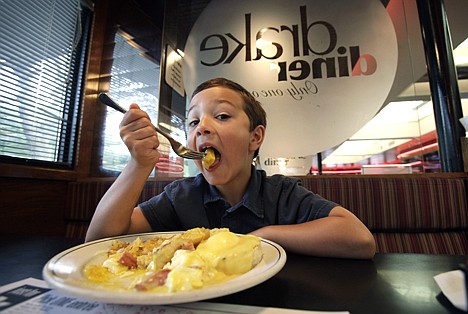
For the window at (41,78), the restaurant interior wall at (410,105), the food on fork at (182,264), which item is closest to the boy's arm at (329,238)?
the food on fork at (182,264)

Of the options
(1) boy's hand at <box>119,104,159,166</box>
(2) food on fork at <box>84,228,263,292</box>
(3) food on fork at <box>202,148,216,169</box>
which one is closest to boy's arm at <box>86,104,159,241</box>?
(1) boy's hand at <box>119,104,159,166</box>

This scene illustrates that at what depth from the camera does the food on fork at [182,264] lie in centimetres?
37

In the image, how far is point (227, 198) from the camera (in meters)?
1.10

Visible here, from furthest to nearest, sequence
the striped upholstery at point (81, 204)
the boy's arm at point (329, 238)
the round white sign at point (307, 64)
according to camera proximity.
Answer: the round white sign at point (307, 64)
the striped upholstery at point (81, 204)
the boy's arm at point (329, 238)

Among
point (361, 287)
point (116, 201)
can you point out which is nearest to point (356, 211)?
point (361, 287)

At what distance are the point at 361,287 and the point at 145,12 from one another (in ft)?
10.1

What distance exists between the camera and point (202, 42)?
2387mm

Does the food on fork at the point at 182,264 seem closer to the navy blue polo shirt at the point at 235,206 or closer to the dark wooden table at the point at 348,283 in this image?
the dark wooden table at the point at 348,283

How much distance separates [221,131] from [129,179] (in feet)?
1.28

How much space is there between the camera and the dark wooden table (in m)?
0.39

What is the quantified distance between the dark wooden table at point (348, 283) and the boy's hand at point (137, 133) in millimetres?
411

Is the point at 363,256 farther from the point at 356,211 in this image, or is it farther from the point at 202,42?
the point at 202,42

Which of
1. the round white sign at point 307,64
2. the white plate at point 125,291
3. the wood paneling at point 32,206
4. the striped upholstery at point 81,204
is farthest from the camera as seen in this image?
the round white sign at point 307,64

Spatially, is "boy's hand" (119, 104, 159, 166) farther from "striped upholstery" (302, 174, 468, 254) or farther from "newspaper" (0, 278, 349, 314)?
"striped upholstery" (302, 174, 468, 254)
